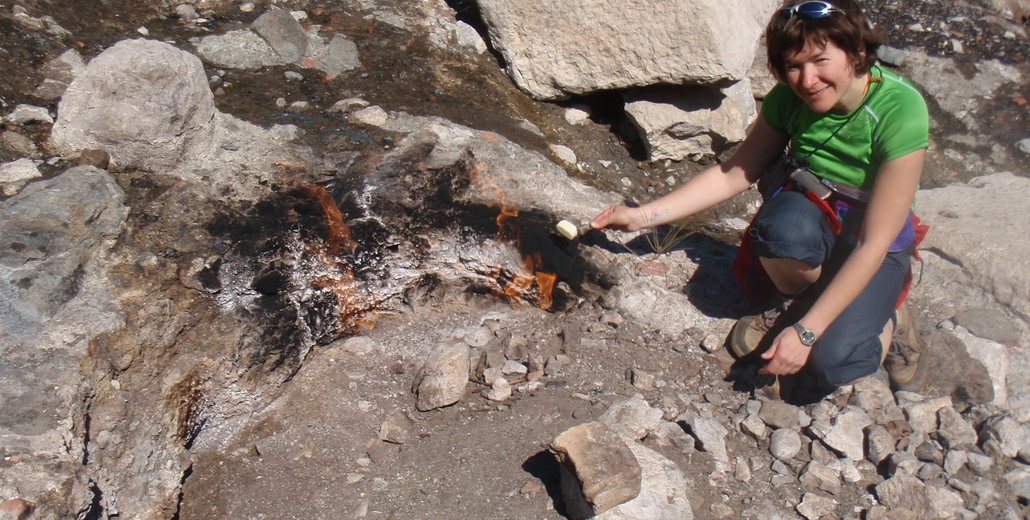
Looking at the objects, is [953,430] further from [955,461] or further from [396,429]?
[396,429]

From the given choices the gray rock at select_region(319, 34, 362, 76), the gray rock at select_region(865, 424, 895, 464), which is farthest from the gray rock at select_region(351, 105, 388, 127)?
the gray rock at select_region(865, 424, 895, 464)

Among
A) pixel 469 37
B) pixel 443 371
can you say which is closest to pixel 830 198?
pixel 443 371

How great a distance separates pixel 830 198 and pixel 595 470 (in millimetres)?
1197

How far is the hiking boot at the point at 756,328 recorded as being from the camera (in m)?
2.45

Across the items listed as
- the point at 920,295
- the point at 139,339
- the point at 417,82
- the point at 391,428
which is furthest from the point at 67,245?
the point at 920,295

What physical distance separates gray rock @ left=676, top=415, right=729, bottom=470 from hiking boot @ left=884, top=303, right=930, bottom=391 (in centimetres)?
68

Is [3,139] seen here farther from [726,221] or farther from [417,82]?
[726,221]

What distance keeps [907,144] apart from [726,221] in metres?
1.22

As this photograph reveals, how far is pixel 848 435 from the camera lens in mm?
2156

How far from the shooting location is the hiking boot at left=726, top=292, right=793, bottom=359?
245 cm

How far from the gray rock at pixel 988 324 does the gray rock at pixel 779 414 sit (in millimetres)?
860

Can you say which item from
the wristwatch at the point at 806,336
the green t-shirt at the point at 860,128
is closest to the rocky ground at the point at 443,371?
the wristwatch at the point at 806,336

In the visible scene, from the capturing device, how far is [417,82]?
313 centimetres

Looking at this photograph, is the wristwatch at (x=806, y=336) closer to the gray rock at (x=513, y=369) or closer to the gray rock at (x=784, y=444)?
the gray rock at (x=784, y=444)
